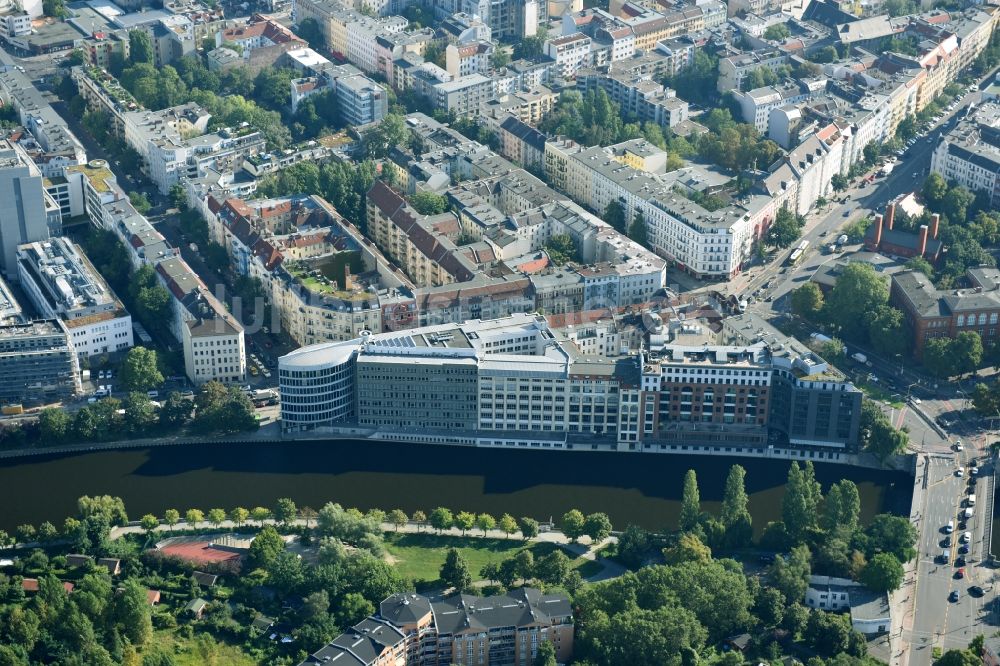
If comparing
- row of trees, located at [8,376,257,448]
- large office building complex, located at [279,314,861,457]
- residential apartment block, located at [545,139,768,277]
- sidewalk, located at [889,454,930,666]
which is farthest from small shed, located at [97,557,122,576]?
residential apartment block, located at [545,139,768,277]

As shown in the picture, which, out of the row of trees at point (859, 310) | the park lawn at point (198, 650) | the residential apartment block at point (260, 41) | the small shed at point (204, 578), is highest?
the residential apartment block at point (260, 41)

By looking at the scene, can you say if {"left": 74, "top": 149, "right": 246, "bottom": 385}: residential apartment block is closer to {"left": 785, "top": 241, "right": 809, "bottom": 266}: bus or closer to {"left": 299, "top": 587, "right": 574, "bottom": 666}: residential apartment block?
{"left": 299, "top": 587, "right": 574, "bottom": 666}: residential apartment block

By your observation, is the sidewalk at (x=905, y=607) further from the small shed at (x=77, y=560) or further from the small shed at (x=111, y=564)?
the small shed at (x=77, y=560)

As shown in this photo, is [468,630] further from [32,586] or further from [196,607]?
[32,586]

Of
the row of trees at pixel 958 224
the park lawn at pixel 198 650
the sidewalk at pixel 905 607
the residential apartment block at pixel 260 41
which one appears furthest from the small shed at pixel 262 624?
the residential apartment block at pixel 260 41

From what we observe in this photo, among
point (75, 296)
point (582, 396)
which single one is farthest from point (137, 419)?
point (582, 396)

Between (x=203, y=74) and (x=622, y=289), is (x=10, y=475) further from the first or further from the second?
(x=203, y=74)

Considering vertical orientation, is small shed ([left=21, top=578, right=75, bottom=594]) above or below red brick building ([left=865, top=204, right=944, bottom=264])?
below
